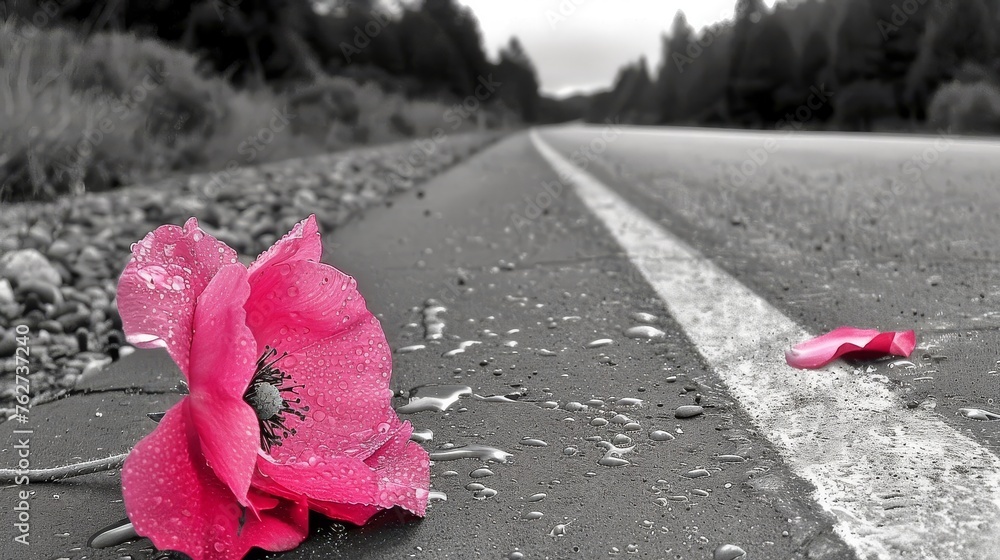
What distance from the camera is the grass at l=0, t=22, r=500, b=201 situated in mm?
5648

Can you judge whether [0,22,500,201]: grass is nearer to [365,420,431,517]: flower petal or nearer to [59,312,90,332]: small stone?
[59,312,90,332]: small stone

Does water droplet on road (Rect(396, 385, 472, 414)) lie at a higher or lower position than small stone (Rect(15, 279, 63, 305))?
lower

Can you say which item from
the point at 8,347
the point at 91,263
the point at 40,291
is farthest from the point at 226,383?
the point at 91,263

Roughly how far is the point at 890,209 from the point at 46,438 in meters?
3.65

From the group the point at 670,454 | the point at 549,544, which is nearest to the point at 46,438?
the point at 549,544

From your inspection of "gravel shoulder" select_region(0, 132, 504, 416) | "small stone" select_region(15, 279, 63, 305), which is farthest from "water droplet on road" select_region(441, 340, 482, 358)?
"small stone" select_region(15, 279, 63, 305)

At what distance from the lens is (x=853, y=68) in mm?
39625

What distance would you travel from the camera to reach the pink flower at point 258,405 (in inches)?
35.7

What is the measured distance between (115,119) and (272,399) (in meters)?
6.86

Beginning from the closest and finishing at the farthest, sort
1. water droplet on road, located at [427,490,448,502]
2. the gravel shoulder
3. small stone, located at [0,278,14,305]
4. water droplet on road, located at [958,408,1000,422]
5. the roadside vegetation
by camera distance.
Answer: water droplet on road, located at [427,490,448,502] → water droplet on road, located at [958,408,1000,422] → the gravel shoulder → small stone, located at [0,278,14,305] → the roadside vegetation

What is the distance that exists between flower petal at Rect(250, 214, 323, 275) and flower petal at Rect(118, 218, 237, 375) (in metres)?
0.06

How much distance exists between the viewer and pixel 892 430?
129 cm

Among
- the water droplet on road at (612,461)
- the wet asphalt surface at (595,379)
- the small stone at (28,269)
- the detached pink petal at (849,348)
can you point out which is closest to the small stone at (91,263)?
the small stone at (28,269)

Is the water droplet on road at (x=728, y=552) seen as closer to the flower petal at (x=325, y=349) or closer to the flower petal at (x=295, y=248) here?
the flower petal at (x=325, y=349)
